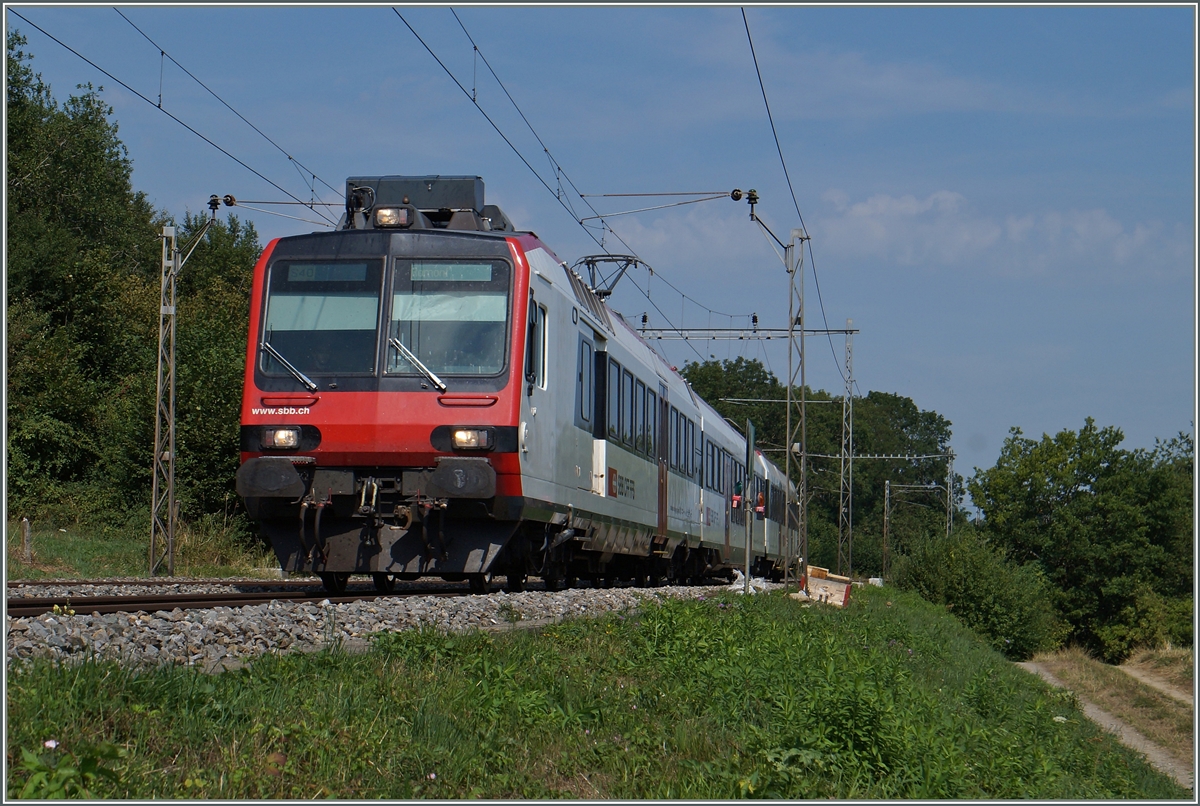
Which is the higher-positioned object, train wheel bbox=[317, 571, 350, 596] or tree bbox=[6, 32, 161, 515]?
tree bbox=[6, 32, 161, 515]

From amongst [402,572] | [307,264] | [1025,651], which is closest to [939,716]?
[402,572]

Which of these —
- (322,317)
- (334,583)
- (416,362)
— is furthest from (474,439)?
(334,583)

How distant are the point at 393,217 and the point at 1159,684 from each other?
162 ft

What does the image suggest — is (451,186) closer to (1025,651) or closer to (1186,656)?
(1025,651)

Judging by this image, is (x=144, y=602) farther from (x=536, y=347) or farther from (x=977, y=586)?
(x=977, y=586)

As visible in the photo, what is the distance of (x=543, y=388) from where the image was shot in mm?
12500

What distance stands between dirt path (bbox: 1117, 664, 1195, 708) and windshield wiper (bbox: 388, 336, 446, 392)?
3984 cm

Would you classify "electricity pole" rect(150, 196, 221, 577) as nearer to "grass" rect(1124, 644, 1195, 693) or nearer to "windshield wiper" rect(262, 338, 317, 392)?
"windshield wiper" rect(262, 338, 317, 392)

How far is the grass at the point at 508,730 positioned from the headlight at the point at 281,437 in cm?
386

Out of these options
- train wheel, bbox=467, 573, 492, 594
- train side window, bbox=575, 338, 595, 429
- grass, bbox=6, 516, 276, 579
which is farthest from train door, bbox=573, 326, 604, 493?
grass, bbox=6, 516, 276, 579

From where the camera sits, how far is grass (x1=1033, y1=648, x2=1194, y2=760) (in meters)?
35.5

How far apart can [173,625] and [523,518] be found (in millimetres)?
4368

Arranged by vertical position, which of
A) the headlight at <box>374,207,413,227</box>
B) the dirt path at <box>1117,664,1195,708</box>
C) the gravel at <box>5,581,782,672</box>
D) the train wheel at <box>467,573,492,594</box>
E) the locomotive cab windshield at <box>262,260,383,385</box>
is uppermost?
the headlight at <box>374,207,413,227</box>

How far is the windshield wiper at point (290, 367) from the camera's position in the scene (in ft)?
38.7
